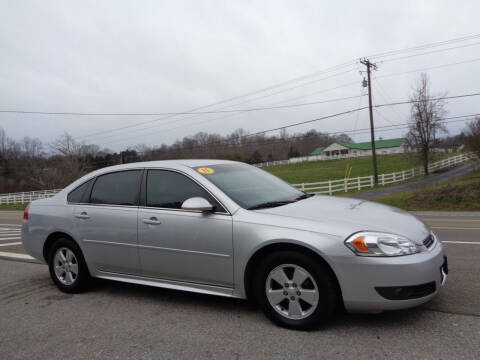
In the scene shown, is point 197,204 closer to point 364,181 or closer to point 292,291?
point 292,291

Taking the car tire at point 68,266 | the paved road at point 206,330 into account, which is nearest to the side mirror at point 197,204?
the paved road at point 206,330

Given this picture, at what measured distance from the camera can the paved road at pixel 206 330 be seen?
3004 millimetres

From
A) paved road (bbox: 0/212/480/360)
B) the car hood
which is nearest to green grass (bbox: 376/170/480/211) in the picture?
paved road (bbox: 0/212/480/360)

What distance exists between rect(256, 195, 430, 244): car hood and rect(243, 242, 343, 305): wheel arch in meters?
0.19

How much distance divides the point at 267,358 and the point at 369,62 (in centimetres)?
3226

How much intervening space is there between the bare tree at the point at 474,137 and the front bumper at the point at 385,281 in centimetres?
2995

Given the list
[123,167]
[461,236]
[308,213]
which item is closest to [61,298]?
[123,167]

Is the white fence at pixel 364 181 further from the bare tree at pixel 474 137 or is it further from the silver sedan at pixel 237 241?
the silver sedan at pixel 237 241

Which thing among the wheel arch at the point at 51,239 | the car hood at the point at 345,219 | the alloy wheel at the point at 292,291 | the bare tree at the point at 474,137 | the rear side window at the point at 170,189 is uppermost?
the bare tree at the point at 474,137

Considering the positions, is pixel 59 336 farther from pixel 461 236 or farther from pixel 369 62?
pixel 369 62

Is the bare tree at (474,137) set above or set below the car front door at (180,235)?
above

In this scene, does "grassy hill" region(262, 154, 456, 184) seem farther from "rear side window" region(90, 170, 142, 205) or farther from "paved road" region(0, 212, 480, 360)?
"paved road" region(0, 212, 480, 360)

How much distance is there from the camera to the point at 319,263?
10.8 feet

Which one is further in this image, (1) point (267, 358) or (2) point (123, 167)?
(2) point (123, 167)
